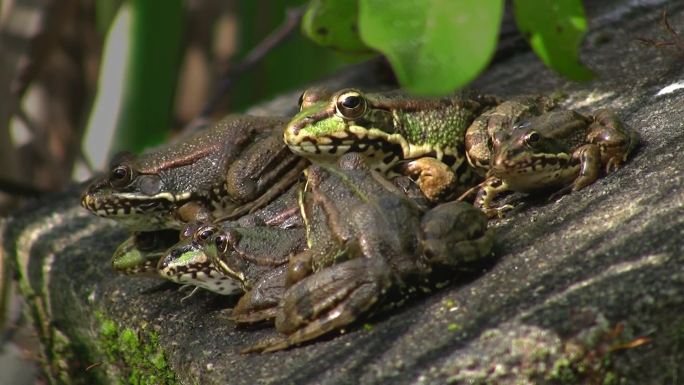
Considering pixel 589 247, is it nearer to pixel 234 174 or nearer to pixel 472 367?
pixel 472 367

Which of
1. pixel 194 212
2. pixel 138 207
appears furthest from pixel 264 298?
pixel 138 207

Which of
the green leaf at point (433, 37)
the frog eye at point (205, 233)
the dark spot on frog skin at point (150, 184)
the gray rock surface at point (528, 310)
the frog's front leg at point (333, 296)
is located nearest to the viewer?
the green leaf at point (433, 37)

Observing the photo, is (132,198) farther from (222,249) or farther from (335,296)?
(335,296)

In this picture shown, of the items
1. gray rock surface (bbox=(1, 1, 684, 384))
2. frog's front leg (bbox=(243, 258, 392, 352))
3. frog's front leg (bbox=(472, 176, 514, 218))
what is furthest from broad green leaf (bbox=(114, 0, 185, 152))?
frog's front leg (bbox=(243, 258, 392, 352))

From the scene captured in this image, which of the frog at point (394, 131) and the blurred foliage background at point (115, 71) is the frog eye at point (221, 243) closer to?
the frog at point (394, 131)

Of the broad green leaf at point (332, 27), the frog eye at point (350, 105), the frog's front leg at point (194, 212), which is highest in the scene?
the broad green leaf at point (332, 27)

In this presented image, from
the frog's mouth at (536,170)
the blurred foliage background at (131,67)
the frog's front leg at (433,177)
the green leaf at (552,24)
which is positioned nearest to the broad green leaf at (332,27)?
the blurred foliage background at (131,67)
